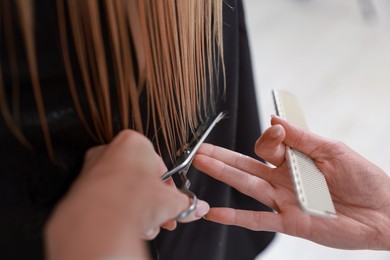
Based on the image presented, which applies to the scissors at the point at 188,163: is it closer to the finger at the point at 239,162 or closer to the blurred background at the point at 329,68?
the finger at the point at 239,162

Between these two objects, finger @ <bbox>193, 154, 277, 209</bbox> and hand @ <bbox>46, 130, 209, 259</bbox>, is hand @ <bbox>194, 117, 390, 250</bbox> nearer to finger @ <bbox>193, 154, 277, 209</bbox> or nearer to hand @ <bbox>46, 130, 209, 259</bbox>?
finger @ <bbox>193, 154, 277, 209</bbox>

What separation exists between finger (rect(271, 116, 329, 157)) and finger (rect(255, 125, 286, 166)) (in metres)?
0.02

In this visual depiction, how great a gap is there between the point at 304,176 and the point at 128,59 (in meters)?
0.30

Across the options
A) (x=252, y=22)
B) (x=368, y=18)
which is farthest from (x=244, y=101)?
(x=368, y=18)

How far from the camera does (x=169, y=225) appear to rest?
0.55 metres

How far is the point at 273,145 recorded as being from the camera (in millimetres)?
621

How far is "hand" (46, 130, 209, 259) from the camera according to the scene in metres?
0.31

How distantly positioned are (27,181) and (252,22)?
187 cm

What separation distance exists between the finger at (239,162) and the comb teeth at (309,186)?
0.08 meters

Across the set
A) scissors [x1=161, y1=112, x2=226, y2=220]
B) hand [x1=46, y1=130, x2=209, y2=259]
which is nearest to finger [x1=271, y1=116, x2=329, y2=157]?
scissors [x1=161, y1=112, x2=226, y2=220]

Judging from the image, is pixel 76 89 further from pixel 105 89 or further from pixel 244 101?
pixel 244 101

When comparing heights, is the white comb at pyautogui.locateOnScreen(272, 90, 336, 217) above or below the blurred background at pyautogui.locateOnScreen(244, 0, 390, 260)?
above

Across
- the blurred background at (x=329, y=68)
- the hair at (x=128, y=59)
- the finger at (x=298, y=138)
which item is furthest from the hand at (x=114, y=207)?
the blurred background at (x=329, y=68)

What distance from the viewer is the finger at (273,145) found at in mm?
606
